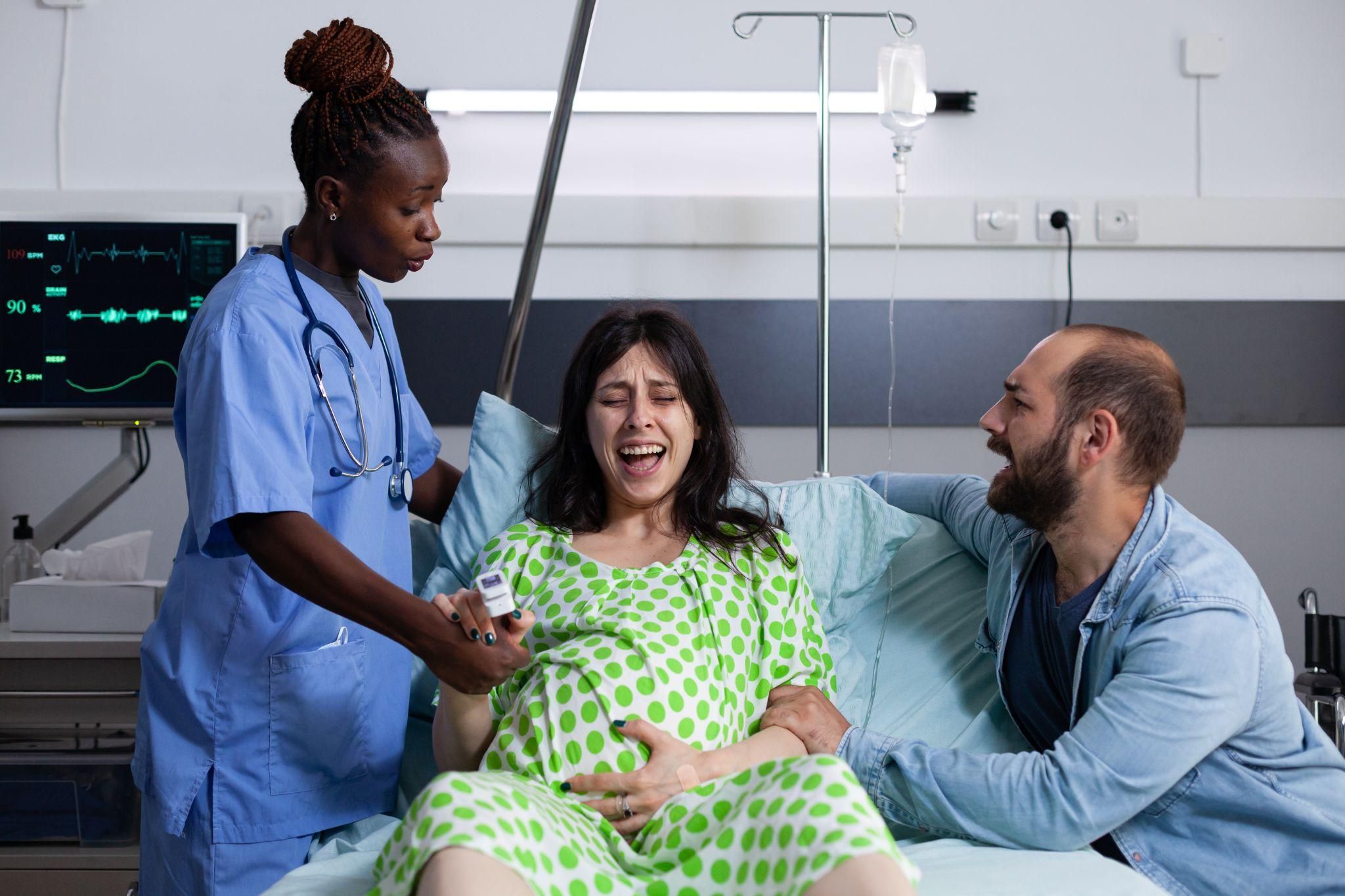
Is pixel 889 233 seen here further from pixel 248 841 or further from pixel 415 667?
pixel 248 841

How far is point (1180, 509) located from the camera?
1495mm

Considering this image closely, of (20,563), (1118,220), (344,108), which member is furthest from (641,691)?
(1118,220)

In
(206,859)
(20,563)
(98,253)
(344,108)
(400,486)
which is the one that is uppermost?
(344,108)

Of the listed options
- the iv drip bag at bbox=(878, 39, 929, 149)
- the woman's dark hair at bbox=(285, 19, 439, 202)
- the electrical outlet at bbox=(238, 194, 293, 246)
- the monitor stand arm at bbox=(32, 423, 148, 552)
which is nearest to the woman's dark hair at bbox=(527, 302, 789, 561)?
the woman's dark hair at bbox=(285, 19, 439, 202)

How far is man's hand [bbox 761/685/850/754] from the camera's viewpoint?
1458 millimetres

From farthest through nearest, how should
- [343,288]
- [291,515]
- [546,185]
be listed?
[546,185]
[343,288]
[291,515]

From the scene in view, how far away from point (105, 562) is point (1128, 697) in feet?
5.56

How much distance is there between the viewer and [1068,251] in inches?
101

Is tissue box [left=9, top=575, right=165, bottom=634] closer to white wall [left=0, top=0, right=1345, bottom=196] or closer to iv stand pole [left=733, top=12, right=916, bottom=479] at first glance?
white wall [left=0, top=0, right=1345, bottom=196]

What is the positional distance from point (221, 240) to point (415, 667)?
98cm

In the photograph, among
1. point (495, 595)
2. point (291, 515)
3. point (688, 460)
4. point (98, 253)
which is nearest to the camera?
point (495, 595)

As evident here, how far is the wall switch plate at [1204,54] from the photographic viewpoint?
8.38 ft

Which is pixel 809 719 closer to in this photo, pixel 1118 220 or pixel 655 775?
pixel 655 775

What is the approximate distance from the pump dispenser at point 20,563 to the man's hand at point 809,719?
4.95 feet
